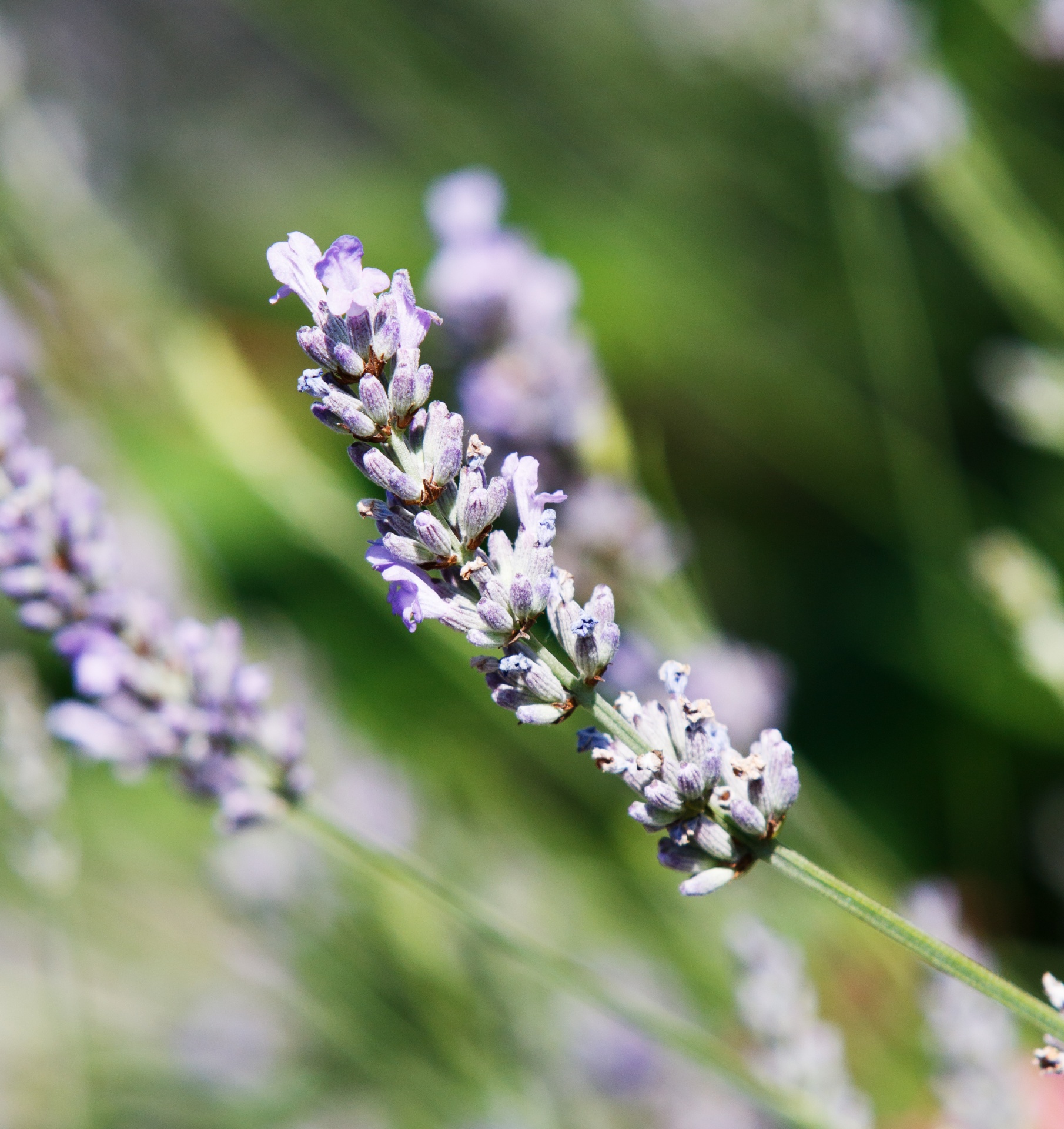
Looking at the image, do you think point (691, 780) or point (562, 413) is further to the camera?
point (562, 413)

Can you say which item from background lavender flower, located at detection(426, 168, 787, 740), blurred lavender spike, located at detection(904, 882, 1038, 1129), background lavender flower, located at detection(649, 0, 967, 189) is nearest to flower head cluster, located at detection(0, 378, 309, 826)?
background lavender flower, located at detection(426, 168, 787, 740)

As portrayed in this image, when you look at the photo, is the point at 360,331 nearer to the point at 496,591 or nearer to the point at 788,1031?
the point at 496,591

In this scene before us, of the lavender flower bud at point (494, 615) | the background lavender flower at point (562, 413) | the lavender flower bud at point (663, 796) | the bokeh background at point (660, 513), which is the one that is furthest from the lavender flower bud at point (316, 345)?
the bokeh background at point (660, 513)

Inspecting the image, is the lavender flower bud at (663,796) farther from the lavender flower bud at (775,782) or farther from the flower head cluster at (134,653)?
the flower head cluster at (134,653)

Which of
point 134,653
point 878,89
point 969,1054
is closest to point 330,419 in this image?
point 134,653

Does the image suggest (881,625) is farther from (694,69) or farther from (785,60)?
(694,69)

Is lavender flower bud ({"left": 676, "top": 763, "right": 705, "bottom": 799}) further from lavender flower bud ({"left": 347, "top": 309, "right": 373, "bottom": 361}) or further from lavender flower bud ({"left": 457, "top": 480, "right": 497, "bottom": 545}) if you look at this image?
lavender flower bud ({"left": 347, "top": 309, "right": 373, "bottom": 361})
